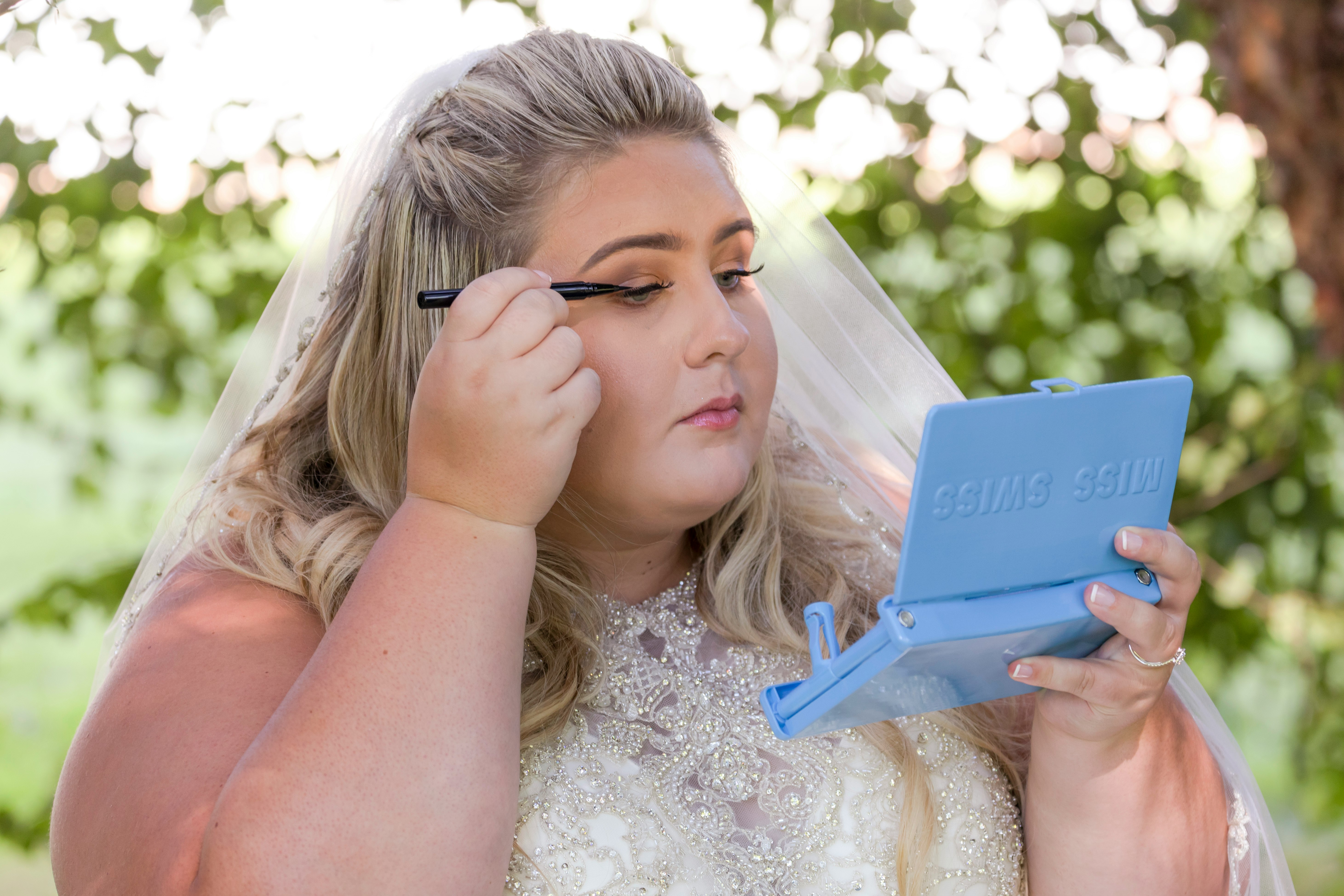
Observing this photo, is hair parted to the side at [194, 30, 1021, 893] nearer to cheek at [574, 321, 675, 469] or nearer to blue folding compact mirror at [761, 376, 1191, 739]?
cheek at [574, 321, 675, 469]

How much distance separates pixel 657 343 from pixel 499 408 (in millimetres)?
308

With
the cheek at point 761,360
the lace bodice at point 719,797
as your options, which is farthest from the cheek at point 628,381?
the lace bodice at point 719,797

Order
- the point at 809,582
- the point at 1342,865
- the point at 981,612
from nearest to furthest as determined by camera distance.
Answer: the point at 981,612 < the point at 809,582 < the point at 1342,865

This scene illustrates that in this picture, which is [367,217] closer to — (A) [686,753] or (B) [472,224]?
(B) [472,224]

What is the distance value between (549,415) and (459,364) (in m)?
0.11

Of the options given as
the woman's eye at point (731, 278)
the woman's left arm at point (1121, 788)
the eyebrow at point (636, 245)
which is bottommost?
the woman's left arm at point (1121, 788)

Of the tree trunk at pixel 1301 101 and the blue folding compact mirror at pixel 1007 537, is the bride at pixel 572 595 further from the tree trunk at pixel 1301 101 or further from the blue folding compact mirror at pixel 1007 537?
the tree trunk at pixel 1301 101

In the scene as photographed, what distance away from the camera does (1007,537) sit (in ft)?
3.67

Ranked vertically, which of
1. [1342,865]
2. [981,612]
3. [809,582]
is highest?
[981,612]

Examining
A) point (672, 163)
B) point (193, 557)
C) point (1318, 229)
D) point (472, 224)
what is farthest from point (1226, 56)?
point (193, 557)

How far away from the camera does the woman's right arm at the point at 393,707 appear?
1.10 meters

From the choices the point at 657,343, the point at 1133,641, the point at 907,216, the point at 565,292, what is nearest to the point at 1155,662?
the point at 1133,641

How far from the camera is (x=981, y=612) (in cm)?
112

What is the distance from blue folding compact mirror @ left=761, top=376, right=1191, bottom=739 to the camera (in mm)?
1066
